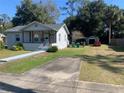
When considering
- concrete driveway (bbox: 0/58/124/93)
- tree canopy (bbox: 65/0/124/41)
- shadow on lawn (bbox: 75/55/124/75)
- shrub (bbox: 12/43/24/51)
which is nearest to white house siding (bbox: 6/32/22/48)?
shrub (bbox: 12/43/24/51)

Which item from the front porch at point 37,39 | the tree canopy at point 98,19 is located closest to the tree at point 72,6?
the tree canopy at point 98,19

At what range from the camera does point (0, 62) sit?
648 inches

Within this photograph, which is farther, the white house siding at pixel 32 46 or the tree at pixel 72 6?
the tree at pixel 72 6

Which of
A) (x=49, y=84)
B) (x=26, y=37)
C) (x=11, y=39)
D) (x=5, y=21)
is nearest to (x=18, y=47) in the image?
(x=26, y=37)

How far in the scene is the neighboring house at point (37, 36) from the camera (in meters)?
30.2

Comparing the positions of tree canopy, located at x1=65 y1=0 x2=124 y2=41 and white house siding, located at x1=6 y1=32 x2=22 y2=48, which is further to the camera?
tree canopy, located at x1=65 y1=0 x2=124 y2=41

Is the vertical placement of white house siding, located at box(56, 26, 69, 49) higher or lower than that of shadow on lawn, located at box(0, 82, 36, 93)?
higher

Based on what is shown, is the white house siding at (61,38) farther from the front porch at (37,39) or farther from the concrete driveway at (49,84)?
the concrete driveway at (49,84)

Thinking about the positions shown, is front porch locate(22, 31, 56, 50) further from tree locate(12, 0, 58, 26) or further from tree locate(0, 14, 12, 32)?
tree locate(0, 14, 12, 32)

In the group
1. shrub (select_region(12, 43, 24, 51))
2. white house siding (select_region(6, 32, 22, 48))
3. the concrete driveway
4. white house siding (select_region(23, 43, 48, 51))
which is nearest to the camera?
the concrete driveway

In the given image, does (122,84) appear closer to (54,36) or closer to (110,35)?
(54,36)

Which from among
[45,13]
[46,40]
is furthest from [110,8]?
[46,40]

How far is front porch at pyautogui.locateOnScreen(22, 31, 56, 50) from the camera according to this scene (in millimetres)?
30136

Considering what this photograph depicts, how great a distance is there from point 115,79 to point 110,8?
115 ft
